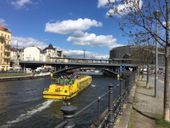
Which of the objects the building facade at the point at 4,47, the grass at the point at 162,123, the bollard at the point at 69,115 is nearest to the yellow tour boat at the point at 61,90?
the grass at the point at 162,123

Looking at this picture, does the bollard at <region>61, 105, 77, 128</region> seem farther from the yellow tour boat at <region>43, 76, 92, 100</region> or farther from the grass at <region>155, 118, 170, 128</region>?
the yellow tour boat at <region>43, 76, 92, 100</region>

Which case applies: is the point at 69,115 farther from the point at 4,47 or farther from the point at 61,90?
the point at 4,47

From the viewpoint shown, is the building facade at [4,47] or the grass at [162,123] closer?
the grass at [162,123]

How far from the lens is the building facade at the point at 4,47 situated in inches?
5685

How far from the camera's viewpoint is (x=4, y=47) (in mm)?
146125

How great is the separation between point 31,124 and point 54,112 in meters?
6.17

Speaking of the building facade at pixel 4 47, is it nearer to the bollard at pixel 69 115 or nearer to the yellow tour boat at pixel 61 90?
the yellow tour boat at pixel 61 90

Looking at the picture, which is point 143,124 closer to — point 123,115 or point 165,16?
point 123,115

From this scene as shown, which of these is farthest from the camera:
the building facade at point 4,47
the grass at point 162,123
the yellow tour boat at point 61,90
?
the building facade at point 4,47

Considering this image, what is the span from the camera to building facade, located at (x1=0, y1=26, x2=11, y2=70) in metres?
144

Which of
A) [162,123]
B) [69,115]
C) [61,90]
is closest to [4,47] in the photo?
[61,90]

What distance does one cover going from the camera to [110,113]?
10273 millimetres

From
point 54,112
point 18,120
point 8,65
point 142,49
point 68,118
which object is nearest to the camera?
point 68,118

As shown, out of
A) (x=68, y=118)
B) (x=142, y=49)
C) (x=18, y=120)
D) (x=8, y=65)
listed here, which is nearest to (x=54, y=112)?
(x=18, y=120)
